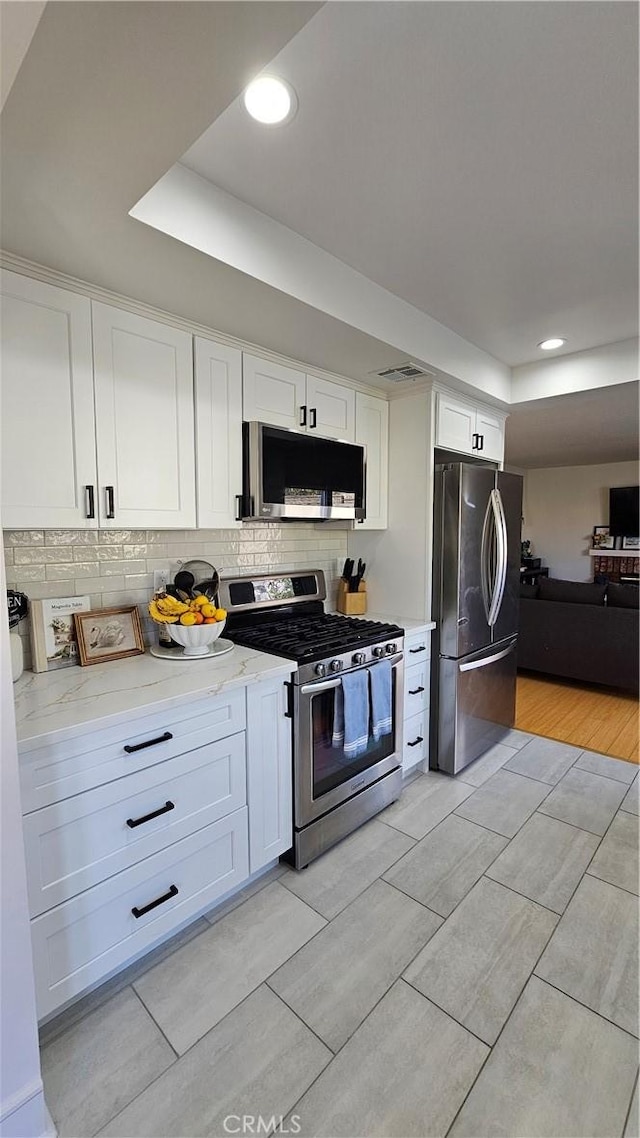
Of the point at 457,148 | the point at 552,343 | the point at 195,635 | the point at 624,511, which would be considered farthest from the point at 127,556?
the point at 624,511

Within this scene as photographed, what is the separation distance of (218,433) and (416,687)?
1.77m

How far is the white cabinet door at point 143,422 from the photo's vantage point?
5.83 ft

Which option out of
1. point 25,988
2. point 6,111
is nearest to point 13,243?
point 6,111

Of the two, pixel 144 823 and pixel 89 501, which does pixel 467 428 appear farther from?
pixel 144 823

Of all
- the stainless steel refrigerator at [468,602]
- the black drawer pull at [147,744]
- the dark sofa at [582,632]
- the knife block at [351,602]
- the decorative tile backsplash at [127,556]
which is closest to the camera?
the black drawer pull at [147,744]

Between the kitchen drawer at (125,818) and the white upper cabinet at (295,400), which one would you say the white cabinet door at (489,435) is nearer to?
the white upper cabinet at (295,400)

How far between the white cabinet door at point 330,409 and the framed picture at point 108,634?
1301mm

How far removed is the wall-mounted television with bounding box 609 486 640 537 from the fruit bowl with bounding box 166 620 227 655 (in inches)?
264

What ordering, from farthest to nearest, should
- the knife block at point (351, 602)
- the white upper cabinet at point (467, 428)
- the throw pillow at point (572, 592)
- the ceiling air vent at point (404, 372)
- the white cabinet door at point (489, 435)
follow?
the throw pillow at point (572, 592) → the white cabinet door at point (489, 435) → the knife block at point (351, 602) → the white upper cabinet at point (467, 428) → the ceiling air vent at point (404, 372)

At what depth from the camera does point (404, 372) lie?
2578 mm

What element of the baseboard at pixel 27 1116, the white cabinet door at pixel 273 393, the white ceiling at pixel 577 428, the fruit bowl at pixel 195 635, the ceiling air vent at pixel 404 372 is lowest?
the baseboard at pixel 27 1116

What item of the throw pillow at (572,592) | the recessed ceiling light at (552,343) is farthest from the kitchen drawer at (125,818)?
the throw pillow at (572,592)

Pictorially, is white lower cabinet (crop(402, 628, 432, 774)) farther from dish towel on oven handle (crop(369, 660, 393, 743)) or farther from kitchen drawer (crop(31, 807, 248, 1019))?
kitchen drawer (crop(31, 807, 248, 1019))

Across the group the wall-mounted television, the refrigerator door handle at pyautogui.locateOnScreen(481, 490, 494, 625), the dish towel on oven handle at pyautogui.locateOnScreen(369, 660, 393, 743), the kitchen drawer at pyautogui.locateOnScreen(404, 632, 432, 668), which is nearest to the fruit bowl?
the dish towel on oven handle at pyautogui.locateOnScreen(369, 660, 393, 743)
